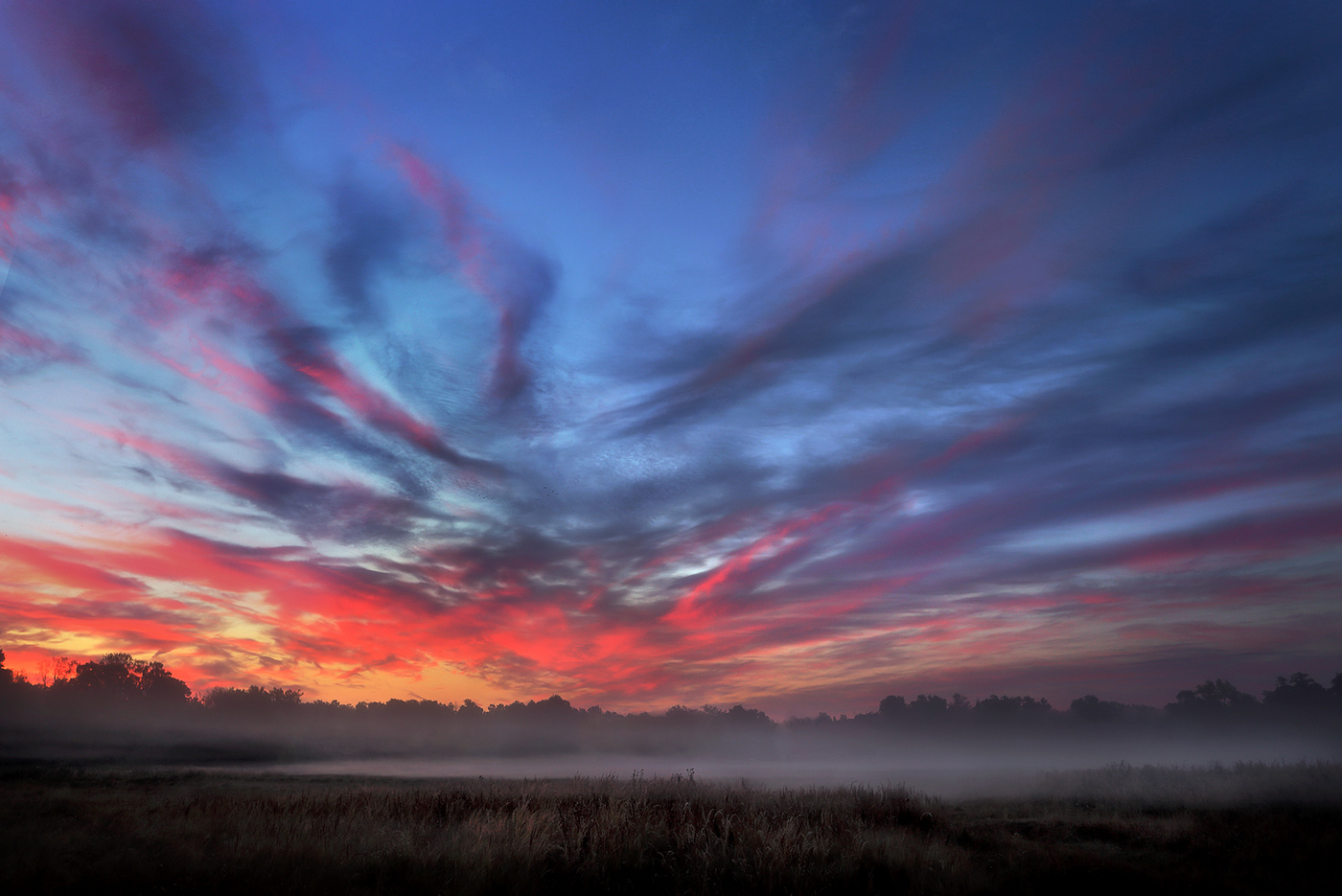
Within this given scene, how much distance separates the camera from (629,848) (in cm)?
1025

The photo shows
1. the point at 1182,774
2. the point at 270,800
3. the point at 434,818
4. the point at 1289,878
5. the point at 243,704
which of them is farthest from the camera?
the point at 243,704

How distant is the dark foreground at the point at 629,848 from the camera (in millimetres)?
8742

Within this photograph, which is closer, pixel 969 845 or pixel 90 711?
pixel 969 845

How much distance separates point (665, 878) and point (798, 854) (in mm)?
2364

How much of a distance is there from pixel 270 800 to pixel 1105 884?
800 inches

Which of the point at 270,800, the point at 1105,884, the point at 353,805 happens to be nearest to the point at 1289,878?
the point at 1105,884

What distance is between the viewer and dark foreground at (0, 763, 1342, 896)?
28.7 ft

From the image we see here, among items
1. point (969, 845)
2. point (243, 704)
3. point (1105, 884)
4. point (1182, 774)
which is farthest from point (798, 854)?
point (243, 704)

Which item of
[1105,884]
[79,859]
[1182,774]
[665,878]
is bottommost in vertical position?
[1182,774]

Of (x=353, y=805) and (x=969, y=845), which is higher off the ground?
(x=353, y=805)

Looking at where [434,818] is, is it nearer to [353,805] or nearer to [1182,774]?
[353,805]

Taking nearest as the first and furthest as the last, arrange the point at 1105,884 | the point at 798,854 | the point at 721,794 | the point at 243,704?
the point at 798,854
the point at 1105,884
the point at 721,794
the point at 243,704

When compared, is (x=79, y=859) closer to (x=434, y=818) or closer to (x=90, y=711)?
(x=434, y=818)

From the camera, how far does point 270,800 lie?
16.8m
